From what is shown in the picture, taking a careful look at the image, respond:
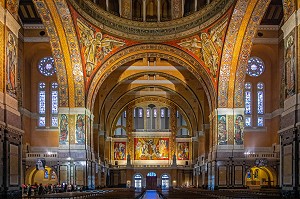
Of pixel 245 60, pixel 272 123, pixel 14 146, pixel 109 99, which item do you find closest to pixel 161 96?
pixel 109 99

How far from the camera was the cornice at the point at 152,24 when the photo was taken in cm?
2752

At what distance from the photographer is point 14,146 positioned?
1496cm

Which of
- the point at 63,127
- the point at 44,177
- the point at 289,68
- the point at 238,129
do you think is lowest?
the point at 44,177

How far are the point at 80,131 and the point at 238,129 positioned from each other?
31.5ft

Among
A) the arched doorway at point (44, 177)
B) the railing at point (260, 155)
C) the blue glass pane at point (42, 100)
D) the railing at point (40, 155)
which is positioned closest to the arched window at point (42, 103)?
the blue glass pane at point (42, 100)

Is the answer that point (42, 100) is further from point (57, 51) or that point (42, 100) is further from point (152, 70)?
point (152, 70)

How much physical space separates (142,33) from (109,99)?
41.6 feet

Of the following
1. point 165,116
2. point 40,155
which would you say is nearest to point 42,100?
point 40,155

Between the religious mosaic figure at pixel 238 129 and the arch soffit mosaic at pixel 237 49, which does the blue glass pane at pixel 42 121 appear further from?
the religious mosaic figure at pixel 238 129

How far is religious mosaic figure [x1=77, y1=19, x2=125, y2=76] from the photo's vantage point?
27.9 m

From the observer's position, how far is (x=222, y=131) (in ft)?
96.3

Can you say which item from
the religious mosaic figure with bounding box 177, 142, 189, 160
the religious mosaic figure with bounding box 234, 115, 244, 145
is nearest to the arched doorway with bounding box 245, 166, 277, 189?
the religious mosaic figure with bounding box 234, 115, 244, 145

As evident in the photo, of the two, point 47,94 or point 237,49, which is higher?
point 237,49

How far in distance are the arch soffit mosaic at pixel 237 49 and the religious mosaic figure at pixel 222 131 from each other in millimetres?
860
